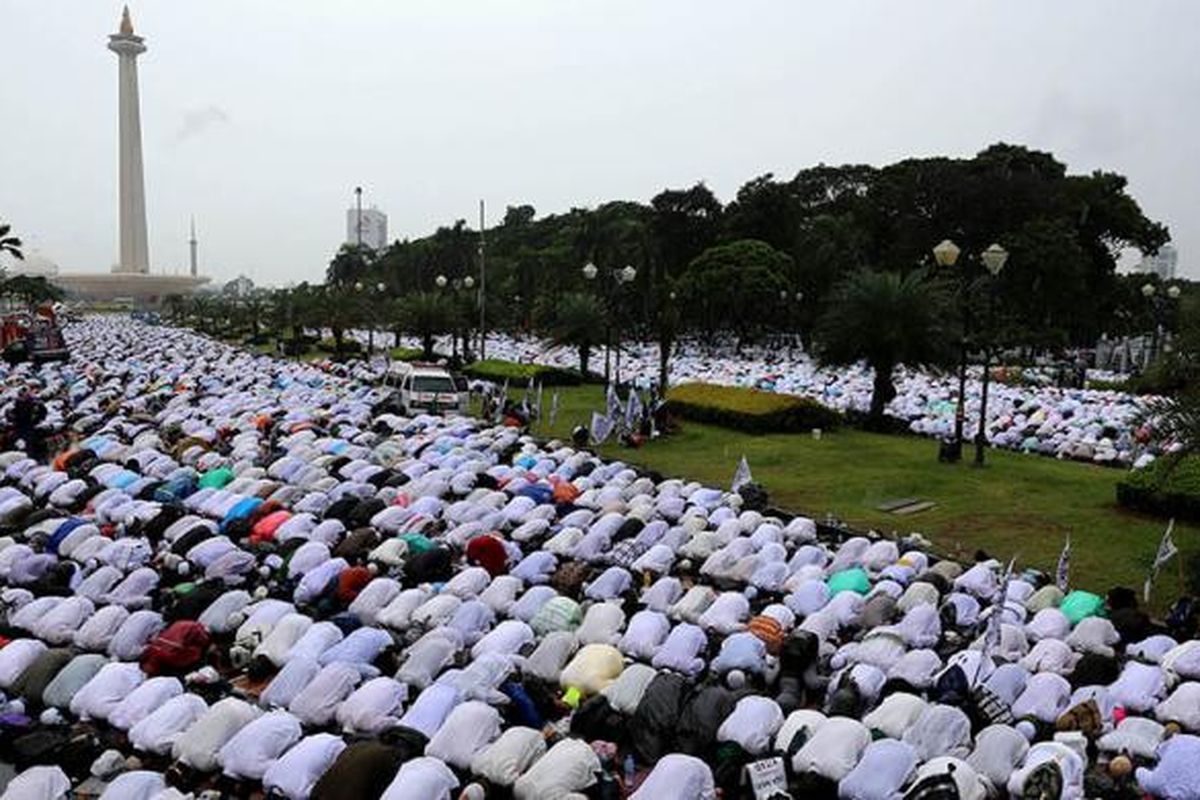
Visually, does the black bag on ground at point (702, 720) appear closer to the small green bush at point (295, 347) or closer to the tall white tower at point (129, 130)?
the small green bush at point (295, 347)

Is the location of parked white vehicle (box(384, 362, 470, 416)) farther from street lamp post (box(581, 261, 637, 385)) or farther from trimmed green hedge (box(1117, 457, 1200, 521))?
trimmed green hedge (box(1117, 457, 1200, 521))

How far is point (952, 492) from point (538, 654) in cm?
1158

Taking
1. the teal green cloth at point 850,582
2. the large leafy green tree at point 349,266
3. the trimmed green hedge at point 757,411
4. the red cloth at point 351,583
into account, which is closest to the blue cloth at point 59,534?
the red cloth at point 351,583

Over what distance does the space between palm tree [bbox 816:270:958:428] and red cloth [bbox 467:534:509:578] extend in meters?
15.2

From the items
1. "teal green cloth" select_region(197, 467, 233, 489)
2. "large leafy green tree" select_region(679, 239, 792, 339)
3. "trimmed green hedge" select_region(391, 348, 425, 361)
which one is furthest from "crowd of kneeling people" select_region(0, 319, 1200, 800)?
"large leafy green tree" select_region(679, 239, 792, 339)

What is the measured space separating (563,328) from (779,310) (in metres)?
29.2

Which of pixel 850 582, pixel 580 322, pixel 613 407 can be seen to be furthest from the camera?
pixel 580 322

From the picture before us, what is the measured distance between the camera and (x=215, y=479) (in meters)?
19.3

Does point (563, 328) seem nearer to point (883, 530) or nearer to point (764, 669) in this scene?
point (883, 530)

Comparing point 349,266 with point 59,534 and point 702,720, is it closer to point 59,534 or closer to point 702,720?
point 59,534

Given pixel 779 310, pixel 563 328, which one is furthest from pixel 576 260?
pixel 563 328

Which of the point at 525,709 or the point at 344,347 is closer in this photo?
the point at 525,709

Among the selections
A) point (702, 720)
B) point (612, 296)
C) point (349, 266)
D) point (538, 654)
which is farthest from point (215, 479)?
point (349, 266)

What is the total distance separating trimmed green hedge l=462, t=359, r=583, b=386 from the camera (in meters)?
38.2
